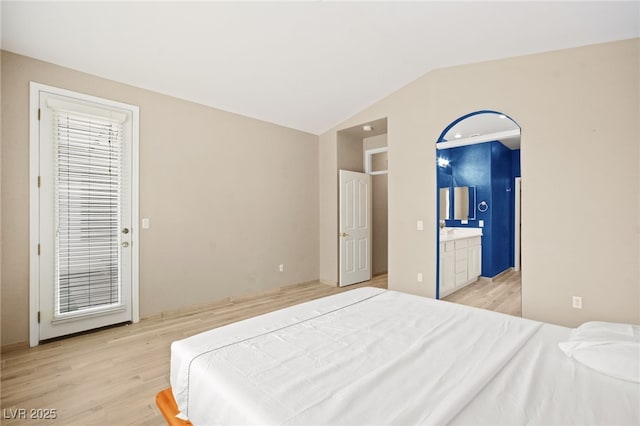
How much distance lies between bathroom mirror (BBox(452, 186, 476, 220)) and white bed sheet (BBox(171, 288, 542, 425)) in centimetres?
202

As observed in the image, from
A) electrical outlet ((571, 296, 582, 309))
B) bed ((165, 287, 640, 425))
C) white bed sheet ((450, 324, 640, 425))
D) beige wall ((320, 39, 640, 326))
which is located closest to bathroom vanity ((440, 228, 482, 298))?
beige wall ((320, 39, 640, 326))

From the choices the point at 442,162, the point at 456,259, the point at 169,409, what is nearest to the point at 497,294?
the point at 456,259

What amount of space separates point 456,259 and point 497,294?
584 millimetres

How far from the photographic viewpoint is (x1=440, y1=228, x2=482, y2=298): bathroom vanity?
3.75 m

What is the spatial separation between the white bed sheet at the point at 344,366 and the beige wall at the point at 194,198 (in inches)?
92.2

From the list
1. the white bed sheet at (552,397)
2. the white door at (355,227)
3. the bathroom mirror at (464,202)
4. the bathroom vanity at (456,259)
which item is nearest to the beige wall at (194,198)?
the white door at (355,227)

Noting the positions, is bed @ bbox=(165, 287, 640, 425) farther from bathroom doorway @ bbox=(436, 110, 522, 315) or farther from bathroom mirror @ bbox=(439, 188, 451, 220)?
bathroom mirror @ bbox=(439, 188, 451, 220)

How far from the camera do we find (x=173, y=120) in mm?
3680

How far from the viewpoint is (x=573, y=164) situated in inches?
113

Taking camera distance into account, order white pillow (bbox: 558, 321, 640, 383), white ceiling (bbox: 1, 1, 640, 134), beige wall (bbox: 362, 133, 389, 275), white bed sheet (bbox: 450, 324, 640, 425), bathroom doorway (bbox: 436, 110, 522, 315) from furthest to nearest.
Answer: beige wall (bbox: 362, 133, 389, 275) < bathroom doorway (bbox: 436, 110, 522, 315) < white ceiling (bbox: 1, 1, 640, 134) < white pillow (bbox: 558, 321, 640, 383) < white bed sheet (bbox: 450, 324, 640, 425)

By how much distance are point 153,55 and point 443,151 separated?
3.38 meters

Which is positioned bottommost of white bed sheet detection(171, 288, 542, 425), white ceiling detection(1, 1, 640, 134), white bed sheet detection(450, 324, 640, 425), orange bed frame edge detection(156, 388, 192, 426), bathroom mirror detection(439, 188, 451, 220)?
orange bed frame edge detection(156, 388, 192, 426)

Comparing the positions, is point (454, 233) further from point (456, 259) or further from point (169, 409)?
point (169, 409)

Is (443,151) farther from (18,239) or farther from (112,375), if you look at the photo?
(18,239)
